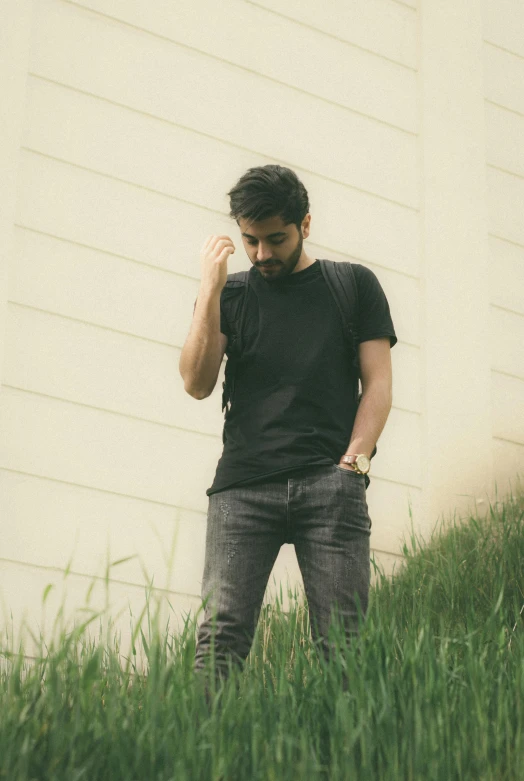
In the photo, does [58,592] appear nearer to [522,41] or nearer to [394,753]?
[394,753]

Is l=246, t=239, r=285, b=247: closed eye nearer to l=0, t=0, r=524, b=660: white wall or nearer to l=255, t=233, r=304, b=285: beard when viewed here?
l=255, t=233, r=304, b=285: beard

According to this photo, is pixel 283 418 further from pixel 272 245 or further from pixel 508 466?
pixel 508 466

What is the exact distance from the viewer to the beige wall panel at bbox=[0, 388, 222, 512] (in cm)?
394

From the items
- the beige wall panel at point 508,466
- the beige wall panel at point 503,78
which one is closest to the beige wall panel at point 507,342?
the beige wall panel at point 508,466

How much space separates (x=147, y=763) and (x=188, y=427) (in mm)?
2494

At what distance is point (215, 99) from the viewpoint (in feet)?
15.4

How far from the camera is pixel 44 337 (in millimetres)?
4066

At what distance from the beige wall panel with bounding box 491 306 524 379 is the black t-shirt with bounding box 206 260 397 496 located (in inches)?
99.8

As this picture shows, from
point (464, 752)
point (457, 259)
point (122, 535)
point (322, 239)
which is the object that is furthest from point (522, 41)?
point (464, 752)

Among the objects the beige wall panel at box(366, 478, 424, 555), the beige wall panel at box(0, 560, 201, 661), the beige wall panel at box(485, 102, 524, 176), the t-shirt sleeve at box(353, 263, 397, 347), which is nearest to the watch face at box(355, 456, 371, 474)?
the t-shirt sleeve at box(353, 263, 397, 347)

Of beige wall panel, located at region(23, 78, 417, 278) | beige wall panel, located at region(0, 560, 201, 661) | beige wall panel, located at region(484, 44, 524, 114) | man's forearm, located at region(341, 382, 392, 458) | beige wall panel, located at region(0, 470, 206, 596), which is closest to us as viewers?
man's forearm, located at region(341, 382, 392, 458)

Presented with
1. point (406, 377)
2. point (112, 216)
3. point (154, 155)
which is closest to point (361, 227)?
point (406, 377)

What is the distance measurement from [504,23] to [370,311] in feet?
11.9

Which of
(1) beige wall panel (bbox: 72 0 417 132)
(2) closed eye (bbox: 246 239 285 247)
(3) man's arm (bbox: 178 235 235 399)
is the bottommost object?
(3) man's arm (bbox: 178 235 235 399)
